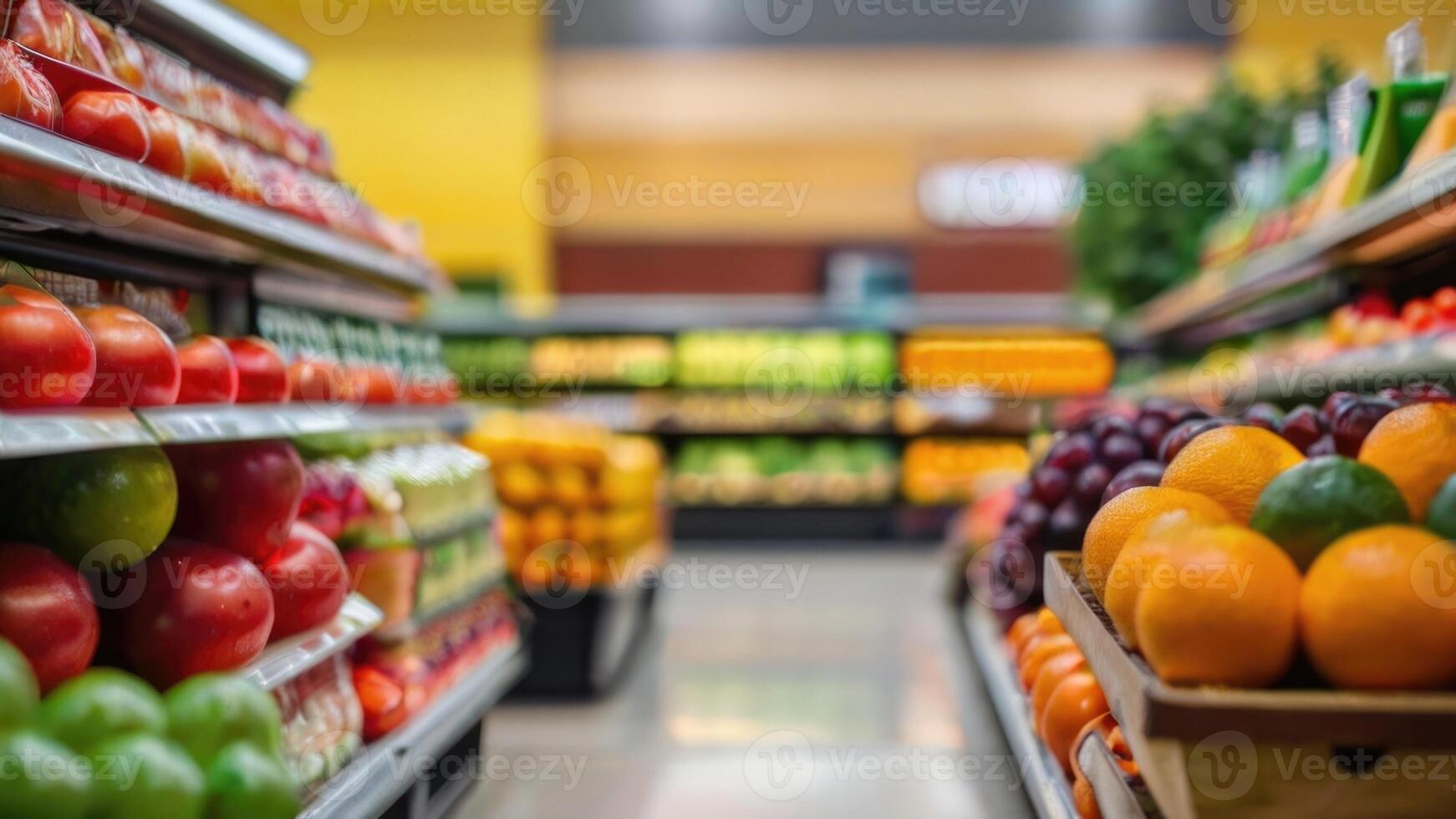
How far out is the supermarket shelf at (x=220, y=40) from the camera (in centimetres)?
243

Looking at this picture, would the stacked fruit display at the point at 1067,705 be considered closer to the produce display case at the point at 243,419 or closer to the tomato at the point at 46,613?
the produce display case at the point at 243,419

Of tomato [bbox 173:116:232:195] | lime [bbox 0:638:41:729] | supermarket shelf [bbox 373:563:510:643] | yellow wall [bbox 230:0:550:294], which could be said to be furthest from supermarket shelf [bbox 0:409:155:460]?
yellow wall [bbox 230:0:550:294]

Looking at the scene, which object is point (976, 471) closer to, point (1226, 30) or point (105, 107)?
point (1226, 30)

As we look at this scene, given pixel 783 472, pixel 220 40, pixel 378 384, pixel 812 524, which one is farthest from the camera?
pixel 783 472

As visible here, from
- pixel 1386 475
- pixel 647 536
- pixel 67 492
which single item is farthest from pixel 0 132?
pixel 647 536

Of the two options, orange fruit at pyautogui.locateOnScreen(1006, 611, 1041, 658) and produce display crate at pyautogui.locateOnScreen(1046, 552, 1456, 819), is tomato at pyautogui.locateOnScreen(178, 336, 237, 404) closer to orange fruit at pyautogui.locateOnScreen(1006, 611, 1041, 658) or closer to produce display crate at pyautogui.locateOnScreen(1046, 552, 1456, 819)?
produce display crate at pyautogui.locateOnScreen(1046, 552, 1456, 819)

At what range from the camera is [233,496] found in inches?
76.3

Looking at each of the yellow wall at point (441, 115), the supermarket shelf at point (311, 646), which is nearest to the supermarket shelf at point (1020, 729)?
the supermarket shelf at point (311, 646)

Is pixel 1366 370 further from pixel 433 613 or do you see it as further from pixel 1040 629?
pixel 433 613

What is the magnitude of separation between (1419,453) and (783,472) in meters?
6.91

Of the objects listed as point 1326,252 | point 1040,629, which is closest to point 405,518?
point 1040,629

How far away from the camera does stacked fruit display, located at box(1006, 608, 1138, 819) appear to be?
1.70 meters

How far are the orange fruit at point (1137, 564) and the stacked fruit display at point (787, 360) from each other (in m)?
6.94

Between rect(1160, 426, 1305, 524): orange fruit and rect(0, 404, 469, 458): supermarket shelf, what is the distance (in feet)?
4.93
